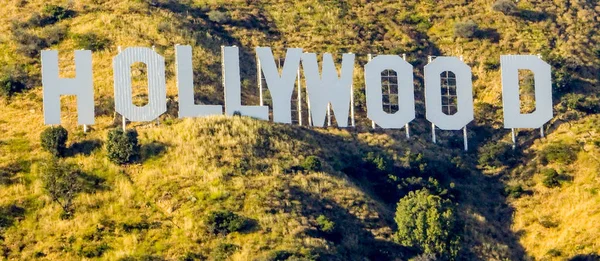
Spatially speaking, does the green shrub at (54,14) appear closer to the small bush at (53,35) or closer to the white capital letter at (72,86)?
the small bush at (53,35)

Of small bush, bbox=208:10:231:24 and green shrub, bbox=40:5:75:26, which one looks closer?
green shrub, bbox=40:5:75:26

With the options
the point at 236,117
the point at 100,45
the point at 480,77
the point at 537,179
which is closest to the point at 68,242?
the point at 236,117

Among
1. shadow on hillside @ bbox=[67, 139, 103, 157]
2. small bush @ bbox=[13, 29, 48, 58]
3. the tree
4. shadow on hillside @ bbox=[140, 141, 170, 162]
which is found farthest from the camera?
small bush @ bbox=[13, 29, 48, 58]

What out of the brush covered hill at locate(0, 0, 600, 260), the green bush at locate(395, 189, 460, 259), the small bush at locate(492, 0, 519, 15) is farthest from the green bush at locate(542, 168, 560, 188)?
the small bush at locate(492, 0, 519, 15)

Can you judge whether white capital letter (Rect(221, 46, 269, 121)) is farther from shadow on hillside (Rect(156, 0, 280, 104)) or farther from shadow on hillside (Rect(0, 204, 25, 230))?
shadow on hillside (Rect(0, 204, 25, 230))

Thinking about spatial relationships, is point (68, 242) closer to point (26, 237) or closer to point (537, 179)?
point (26, 237)

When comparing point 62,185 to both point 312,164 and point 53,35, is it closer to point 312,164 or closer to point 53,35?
point 312,164
